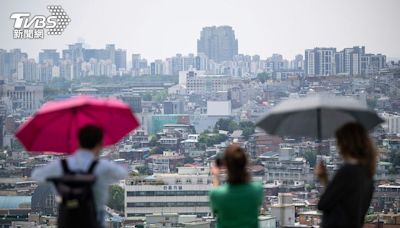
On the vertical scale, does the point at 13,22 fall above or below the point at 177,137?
above

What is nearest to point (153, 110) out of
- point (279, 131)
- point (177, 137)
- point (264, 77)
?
point (264, 77)

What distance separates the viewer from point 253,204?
12.0ft

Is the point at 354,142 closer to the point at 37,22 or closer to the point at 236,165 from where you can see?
the point at 236,165

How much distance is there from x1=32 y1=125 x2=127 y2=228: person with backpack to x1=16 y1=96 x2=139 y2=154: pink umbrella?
21 cm

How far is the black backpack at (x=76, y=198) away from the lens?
143 inches

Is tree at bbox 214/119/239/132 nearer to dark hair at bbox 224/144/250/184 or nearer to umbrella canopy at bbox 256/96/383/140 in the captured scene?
umbrella canopy at bbox 256/96/383/140

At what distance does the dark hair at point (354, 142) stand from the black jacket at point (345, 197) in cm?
4

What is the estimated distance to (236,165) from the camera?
3580 mm

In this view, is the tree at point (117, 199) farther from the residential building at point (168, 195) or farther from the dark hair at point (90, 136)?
the dark hair at point (90, 136)

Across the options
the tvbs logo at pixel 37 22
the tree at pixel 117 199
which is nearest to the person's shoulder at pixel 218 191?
the tree at pixel 117 199

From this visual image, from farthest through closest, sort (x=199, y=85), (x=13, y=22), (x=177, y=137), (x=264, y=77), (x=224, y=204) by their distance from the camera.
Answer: (x=199, y=85) → (x=264, y=77) → (x=13, y=22) → (x=177, y=137) → (x=224, y=204)

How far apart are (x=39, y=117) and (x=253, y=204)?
690 mm

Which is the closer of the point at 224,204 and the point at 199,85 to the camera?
the point at 224,204

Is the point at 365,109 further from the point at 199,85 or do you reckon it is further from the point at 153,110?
the point at 199,85
